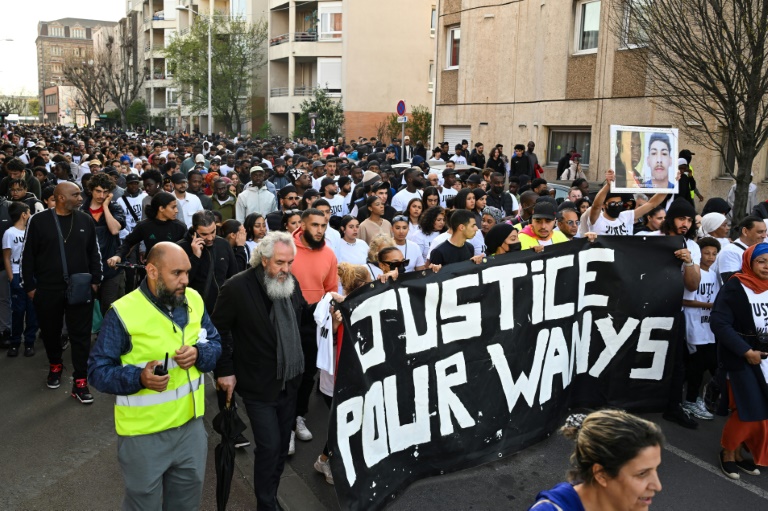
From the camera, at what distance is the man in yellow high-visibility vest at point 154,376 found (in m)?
3.86

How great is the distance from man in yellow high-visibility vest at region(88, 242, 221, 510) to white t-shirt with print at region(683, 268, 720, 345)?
180 inches

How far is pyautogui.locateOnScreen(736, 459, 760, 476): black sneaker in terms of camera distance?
5.70m

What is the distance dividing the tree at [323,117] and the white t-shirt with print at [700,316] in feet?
124

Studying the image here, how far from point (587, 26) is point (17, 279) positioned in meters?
18.0

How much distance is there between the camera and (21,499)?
5.14 metres

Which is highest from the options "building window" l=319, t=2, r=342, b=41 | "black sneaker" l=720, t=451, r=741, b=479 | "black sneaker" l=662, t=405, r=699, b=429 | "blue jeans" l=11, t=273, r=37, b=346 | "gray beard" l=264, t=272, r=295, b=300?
"building window" l=319, t=2, r=342, b=41

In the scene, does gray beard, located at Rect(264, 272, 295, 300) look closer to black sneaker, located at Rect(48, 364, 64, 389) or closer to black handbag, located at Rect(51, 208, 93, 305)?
black handbag, located at Rect(51, 208, 93, 305)

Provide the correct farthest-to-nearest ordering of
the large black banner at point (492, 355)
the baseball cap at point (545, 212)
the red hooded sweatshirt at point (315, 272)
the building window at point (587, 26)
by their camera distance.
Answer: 1. the building window at point (587, 26)
2. the baseball cap at point (545, 212)
3. the red hooded sweatshirt at point (315, 272)
4. the large black banner at point (492, 355)

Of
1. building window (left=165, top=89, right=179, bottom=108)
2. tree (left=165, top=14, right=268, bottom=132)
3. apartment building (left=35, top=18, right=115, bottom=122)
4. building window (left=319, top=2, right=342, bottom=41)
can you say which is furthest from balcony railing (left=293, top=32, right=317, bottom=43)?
apartment building (left=35, top=18, right=115, bottom=122)

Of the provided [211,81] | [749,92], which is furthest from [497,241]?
[211,81]

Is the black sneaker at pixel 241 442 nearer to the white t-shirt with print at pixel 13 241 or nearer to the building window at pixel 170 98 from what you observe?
the white t-shirt with print at pixel 13 241

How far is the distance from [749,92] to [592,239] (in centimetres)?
697

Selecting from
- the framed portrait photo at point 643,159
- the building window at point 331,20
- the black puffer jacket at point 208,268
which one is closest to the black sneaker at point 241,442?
the black puffer jacket at point 208,268

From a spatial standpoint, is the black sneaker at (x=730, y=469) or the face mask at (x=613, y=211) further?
the face mask at (x=613, y=211)
